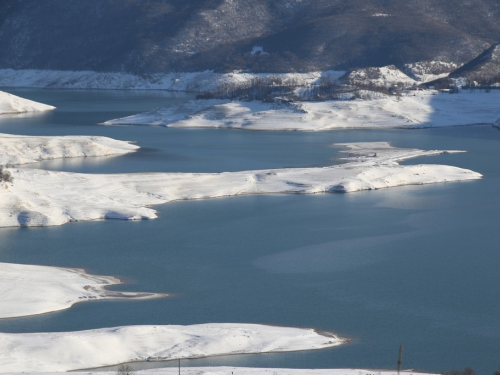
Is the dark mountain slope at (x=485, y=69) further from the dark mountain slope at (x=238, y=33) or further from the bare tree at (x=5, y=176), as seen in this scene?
the bare tree at (x=5, y=176)

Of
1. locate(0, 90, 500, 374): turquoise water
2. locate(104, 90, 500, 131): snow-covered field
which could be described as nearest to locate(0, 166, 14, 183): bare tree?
locate(0, 90, 500, 374): turquoise water

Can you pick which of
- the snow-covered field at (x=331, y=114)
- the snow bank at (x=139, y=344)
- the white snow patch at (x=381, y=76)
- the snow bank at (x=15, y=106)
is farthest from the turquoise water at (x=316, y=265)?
the white snow patch at (x=381, y=76)

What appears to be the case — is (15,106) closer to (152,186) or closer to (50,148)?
(50,148)

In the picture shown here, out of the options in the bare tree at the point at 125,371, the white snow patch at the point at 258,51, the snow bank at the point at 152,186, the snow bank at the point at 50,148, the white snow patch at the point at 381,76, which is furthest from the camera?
the white snow patch at the point at 258,51

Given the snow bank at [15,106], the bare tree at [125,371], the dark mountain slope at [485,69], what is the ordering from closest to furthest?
the bare tree at [125,371] < the snow bank at [15,106] < the dark mountain slope at [485,69]

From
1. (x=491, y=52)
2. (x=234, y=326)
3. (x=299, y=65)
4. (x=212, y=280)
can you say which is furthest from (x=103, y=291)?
(x=299, y=65)

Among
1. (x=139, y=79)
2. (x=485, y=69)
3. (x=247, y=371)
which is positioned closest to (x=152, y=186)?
(x=247, y=371)
